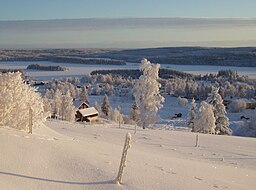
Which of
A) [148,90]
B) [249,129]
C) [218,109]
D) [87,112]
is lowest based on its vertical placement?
[249,129]

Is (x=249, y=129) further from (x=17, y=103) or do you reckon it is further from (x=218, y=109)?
(x=17, y=103)

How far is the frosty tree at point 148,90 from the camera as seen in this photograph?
40.7m

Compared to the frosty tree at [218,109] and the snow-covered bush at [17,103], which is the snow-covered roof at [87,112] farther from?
the snow-covered bush at [17,103]

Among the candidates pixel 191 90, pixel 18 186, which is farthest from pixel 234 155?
pixel 191 90

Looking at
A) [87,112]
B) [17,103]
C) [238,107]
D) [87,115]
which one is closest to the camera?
[17,103]

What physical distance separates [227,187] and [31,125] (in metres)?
7.67

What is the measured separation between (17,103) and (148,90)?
2722 centimetres

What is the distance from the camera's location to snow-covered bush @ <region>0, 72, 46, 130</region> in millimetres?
13906

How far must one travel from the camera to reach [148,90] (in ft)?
134

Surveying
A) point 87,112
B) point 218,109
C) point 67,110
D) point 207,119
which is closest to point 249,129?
point 218,109

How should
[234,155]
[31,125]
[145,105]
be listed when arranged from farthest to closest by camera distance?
[145,105] → [234,155] → [31,125]

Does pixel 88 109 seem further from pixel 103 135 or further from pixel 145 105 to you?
pixel 103 135

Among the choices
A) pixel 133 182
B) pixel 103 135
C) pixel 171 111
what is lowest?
pixel 171 111

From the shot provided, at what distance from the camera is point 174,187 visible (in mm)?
9070
